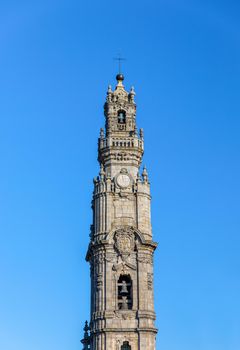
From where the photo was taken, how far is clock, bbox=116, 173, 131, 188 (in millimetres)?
66812

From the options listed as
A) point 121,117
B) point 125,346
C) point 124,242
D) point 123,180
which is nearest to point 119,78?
point 121,117

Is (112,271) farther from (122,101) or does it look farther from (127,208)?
(122,101)

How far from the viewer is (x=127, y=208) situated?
6556cm

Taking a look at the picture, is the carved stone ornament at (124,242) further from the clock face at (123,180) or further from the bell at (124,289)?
the clock face at (123,180)

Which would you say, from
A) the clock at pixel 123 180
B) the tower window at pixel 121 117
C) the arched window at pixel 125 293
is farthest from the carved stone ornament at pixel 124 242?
the tower window at pixel 121 117

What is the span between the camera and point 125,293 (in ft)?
205

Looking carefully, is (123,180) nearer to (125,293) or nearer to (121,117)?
(121,117)

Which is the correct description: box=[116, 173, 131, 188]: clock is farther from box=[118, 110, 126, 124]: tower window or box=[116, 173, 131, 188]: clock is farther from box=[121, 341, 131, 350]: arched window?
box=[121, 341, 131, 350]: arched window

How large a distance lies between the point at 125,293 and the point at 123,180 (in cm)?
1030

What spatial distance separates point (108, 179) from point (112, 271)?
856 cm

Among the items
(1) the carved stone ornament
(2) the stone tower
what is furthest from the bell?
(1) the carved stone ornament

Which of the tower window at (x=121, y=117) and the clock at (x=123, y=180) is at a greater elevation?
the tower window at (x=121, y=117)

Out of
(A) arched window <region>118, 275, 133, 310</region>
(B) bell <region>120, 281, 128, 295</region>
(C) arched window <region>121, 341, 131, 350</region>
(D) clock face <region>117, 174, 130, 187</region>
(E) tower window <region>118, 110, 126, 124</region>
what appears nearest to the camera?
(C) arched window <region>121, 341, 131, 350</region>

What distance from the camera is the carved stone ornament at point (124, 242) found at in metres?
63.5
